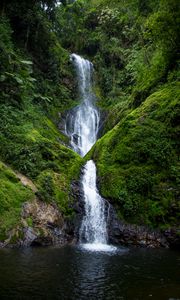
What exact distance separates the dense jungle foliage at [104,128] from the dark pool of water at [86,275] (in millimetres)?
3498

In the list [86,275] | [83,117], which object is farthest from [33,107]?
[86,275]

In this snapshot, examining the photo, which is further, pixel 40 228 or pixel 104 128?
pixel 104 128

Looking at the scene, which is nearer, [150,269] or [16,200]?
[150,269]

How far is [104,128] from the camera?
3127 cm

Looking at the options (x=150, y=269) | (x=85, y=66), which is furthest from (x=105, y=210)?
(x=85, y=66)

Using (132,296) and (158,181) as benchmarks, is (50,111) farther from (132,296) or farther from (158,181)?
(132,296)

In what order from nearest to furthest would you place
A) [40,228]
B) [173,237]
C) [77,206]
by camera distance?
[40,228] → [173,237] → [77,206]

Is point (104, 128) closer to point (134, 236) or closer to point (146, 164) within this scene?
point (146, 164)

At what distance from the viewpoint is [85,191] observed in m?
19.7

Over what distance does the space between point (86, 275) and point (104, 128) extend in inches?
869

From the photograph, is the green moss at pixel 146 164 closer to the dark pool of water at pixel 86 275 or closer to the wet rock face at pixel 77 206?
the wet rock face at pixel 77 206

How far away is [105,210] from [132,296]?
1043 centimetres

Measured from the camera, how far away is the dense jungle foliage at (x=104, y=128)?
18097 mm

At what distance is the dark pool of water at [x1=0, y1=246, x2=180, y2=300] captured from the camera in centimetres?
827
